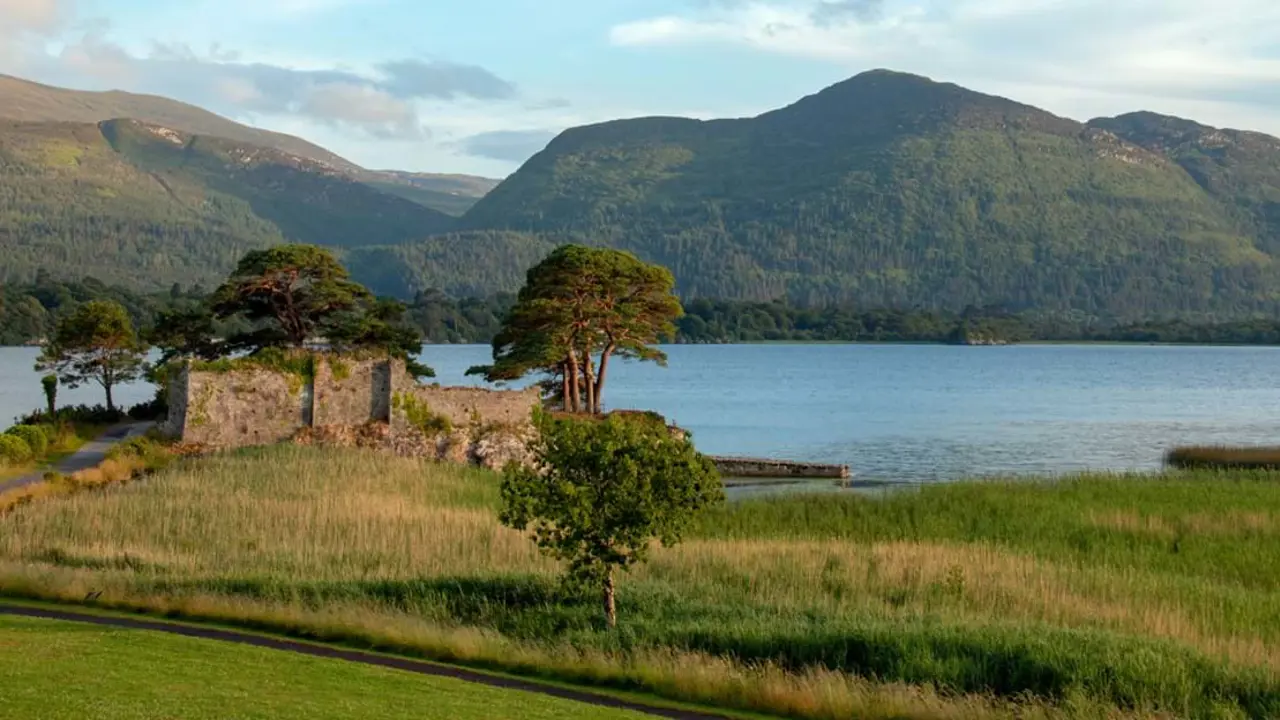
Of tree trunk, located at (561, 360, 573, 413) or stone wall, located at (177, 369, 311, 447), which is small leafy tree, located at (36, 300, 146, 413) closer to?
stone wall, located at (177, 369, 311, 447)

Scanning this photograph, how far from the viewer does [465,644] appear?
1945cm

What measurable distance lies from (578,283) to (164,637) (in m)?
42.7

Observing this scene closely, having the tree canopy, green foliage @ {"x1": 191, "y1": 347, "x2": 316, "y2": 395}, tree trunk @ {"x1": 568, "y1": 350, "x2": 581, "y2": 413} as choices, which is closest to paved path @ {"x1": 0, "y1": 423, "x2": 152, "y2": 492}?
green foliage @ {"x1": 191, "y1": 347, "x2": 316, "y2": 395}

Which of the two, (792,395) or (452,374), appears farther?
(452,374)

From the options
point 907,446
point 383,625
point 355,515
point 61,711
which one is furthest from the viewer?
point 907,446

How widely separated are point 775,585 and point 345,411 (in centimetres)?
2584

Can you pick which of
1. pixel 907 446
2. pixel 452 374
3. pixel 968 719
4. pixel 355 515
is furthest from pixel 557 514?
pixel 452 374

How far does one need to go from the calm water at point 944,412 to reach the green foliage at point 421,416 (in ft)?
74.2

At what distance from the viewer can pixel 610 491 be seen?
71.6 feet

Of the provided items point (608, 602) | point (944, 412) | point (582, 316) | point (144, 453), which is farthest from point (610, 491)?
point (944, 412)

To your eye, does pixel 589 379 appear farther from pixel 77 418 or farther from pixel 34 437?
pixel 34 437

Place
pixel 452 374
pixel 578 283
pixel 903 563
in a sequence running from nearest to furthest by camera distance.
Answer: pixel 903 563
pixel 578 283
pixel 452 374

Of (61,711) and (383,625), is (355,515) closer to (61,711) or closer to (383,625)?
(383,625)

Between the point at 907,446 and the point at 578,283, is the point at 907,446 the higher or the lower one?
the lower one
